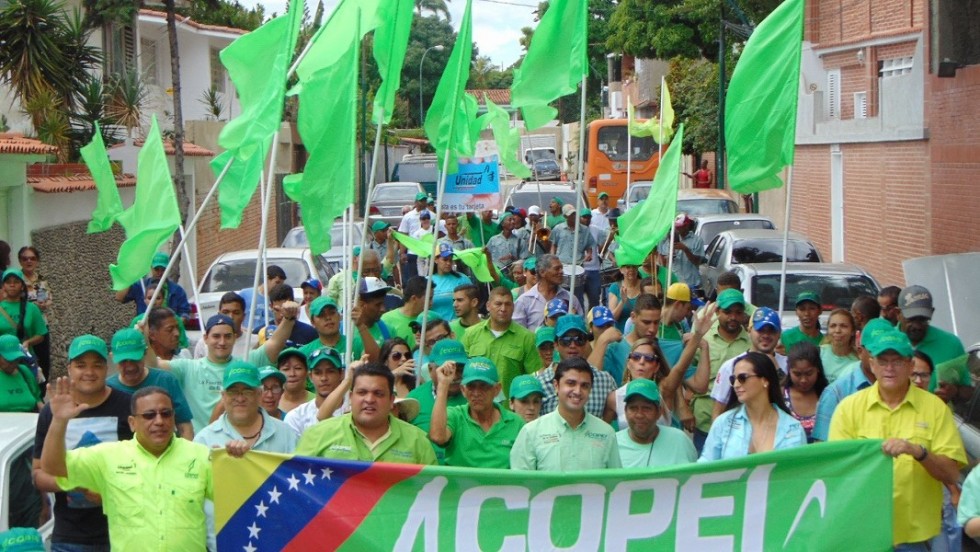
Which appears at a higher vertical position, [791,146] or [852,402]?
[791,146]

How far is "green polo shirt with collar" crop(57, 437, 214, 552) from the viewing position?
5777mm

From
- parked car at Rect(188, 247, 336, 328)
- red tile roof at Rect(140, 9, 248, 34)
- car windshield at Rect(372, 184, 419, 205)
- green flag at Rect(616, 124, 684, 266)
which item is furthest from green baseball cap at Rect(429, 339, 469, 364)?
car windshield at Rect(372, 184, 419, 205)

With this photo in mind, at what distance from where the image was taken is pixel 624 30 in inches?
1793

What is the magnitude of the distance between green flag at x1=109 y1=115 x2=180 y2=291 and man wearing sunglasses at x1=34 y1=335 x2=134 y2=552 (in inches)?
122

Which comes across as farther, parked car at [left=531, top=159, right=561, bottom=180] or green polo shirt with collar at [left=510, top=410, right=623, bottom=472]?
parked car at [left=531, top=159, right=561, bottom=180]

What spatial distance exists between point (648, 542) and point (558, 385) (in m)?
1.05

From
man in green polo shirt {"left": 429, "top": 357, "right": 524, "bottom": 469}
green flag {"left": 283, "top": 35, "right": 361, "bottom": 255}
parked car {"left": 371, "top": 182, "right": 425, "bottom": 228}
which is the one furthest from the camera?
parked car {"left": 371, "top": 182, "right": 425, "bottom": 228}

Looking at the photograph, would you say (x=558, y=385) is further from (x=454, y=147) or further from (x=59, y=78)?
(x=59, y=78)

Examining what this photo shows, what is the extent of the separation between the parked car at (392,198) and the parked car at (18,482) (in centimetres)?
2710

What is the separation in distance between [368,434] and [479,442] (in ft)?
2.84

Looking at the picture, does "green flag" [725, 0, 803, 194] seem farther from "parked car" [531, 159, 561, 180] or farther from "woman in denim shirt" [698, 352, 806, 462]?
"parked car" [531, 159, 561, 180]

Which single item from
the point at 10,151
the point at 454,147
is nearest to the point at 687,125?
the point at 10,151

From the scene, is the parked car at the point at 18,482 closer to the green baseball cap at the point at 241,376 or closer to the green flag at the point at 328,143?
the green baseball cap at the point at 241,376

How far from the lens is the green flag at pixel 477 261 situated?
13.6 metres
